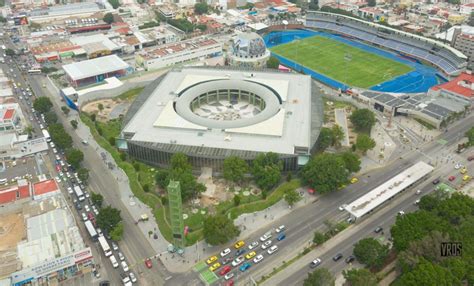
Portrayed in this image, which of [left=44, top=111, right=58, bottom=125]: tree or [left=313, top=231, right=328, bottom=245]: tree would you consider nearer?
Answer: [left=313, top=231, right=328, bottom=245]: tree

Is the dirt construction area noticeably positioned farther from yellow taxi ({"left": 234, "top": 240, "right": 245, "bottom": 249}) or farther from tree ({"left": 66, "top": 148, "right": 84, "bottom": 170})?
yellow taxi ({"left": 234, "top": 240, "right": 245, "bottom": 249})

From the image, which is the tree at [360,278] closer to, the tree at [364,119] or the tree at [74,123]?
the tree at [364,119]

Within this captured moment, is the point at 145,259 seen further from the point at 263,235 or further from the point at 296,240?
the point at 296,240

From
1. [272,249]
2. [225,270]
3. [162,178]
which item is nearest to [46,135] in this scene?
[162,178]

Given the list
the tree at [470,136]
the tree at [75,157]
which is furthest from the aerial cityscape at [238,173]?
the tree at [470,136]

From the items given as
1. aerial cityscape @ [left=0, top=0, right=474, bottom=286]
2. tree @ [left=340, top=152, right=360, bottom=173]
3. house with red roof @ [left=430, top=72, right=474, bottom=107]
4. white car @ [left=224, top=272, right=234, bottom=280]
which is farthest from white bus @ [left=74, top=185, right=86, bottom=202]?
house with red roof @ [left=430, top=72, right=474, bottom=107]
